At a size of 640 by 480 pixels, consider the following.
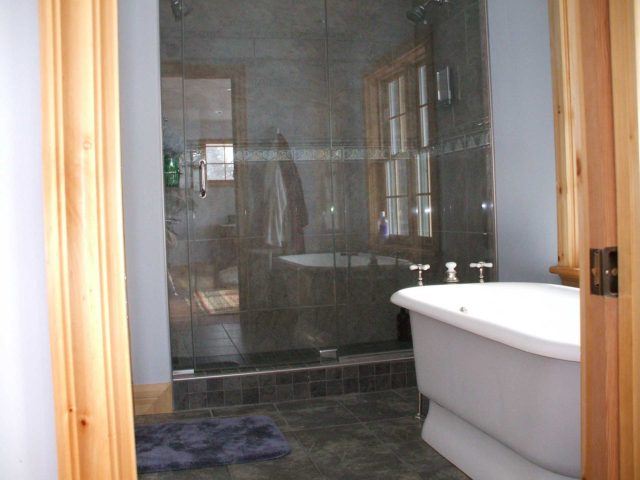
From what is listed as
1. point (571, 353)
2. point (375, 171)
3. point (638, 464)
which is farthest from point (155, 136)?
point (638, 464)

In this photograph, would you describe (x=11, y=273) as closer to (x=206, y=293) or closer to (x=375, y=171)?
(x=206, y=293)

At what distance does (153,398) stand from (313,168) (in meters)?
1.67

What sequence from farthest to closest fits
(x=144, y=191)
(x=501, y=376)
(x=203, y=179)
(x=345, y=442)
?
(x=203, y=179) → (x=144, y=191) → (x=345, y=442) → (x=501, y=376)

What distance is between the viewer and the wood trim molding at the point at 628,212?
4.01 feet

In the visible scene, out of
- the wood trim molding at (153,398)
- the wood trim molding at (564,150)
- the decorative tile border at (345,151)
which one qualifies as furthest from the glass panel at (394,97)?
the wood trim molding at (153,398)

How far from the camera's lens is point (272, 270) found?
4.39 metres

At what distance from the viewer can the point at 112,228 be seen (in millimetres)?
1167

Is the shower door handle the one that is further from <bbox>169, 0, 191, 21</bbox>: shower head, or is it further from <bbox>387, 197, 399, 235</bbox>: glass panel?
<bbox>387, 197, 399, 235</bbox>: glass panel

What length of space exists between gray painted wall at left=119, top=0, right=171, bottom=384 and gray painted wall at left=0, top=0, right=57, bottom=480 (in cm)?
280

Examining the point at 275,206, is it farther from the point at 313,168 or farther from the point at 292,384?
the point at 292,384

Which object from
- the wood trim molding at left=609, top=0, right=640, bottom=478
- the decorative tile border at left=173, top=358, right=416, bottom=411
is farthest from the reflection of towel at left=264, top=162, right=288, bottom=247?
the wood trim molding at left=609, top=0, right=640, bottom=478

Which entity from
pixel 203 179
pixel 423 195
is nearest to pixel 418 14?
pixel 423 195

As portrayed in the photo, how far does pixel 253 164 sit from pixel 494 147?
1505 millimetres

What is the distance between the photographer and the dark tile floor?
2965 millimetres
